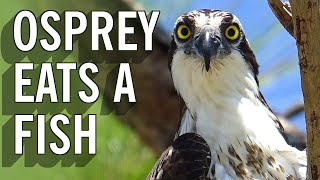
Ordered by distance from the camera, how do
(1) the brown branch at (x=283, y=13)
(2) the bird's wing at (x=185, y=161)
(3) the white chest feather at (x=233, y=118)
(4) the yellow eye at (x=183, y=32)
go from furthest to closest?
(4) the yellow eye at (x=183, y=32)
(3) the white chest feather at (x=233, y=118)
(2) the bird's wing at (x=185, y=161)
(1) the brown branch at (x=283, y=13)

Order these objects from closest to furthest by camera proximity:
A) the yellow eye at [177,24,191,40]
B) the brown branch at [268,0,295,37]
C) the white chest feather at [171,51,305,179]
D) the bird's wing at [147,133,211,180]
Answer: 1. the brown branch at [268,0,295,37]
2. the bird's wing at [147,133,211,180]
3. the white chest feather at [171,51,305,179]
4. the yellow eye at [177,24,191,40]

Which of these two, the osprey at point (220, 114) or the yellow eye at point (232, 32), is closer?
the osprey at point (220, 114)

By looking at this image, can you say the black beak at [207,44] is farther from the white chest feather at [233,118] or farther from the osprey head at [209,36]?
the white chest feather at [233,118]

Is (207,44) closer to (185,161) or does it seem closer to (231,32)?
(231,32)

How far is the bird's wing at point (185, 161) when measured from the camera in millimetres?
5180

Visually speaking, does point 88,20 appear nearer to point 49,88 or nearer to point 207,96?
point 49,88

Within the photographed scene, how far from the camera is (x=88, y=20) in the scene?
766cm

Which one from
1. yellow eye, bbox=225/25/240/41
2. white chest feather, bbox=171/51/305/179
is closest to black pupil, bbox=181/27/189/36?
white chest feather, bbox=171/51/305/179

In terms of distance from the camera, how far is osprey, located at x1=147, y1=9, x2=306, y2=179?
526 centimetres

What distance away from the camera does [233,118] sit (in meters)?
5.58

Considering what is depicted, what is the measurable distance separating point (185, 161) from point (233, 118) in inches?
19.1

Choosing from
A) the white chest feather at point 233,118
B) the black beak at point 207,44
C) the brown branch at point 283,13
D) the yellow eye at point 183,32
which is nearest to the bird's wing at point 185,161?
the white chest feather at point 233,118

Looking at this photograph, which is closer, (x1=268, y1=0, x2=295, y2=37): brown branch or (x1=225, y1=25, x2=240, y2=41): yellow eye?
(x1=268, y1=0, x2=295, y2=37): brown branch

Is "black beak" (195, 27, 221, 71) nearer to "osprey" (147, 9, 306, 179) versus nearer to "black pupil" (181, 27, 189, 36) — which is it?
"osprey" (147, 9, 306, 179)
